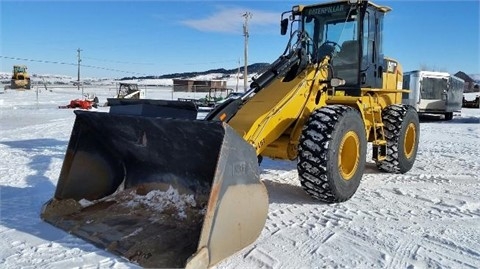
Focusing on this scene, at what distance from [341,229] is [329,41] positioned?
296cm

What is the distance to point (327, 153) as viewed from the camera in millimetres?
4215

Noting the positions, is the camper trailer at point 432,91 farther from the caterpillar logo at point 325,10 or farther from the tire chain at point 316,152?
the tire chain at point 316,152

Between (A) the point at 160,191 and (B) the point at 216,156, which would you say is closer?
(B) the point at 216,156

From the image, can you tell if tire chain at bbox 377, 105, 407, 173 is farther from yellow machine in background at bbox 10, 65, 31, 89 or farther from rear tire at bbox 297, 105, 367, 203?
yellow machine in background at bbox 10, 65, 31, 89

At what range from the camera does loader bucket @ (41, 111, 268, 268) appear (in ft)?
10.3

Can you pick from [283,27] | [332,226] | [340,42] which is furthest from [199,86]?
[332,226]

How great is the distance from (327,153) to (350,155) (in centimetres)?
80

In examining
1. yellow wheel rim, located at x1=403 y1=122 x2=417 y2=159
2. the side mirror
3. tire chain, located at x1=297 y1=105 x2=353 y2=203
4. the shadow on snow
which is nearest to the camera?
the shadow on snow

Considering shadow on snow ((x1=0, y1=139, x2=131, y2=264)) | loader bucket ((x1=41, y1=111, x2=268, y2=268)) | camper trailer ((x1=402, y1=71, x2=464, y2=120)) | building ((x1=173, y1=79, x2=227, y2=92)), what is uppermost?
building ((x1=173, y1=79, x2=227, y2=92))

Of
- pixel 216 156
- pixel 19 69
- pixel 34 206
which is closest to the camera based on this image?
pixel 216 156

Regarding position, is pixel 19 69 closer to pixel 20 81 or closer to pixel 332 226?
pixel 20 81

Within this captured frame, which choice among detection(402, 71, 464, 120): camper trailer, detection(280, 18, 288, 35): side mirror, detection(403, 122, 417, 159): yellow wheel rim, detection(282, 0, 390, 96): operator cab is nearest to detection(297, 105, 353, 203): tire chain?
detection(282, 0, 390, 96): operator cab

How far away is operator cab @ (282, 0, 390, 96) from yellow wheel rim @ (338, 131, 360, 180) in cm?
116

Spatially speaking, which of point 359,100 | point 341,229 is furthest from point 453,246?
point 359,100
